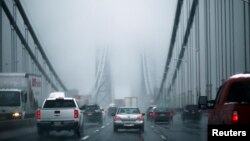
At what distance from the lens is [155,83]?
150125 mm

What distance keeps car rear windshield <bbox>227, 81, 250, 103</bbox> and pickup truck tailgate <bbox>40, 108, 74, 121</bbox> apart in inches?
573

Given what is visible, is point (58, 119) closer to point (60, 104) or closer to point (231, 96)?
point (60, 104)

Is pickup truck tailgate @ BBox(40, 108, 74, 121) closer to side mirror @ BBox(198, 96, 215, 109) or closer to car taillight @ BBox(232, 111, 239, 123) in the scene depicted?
side mirror @ BBox(198, 96, 215, 109)

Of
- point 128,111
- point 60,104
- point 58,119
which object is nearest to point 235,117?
point 58,119

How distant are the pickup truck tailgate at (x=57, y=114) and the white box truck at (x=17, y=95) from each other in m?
9.74

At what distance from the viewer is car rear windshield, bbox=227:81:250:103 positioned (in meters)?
10.4

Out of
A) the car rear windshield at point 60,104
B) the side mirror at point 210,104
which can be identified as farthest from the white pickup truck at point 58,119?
the side mirror at point 210,104

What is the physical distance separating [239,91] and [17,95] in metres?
25.6

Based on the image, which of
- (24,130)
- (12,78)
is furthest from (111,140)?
(12,78)

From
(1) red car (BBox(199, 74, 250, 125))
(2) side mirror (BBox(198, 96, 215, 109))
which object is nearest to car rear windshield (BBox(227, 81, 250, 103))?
(1) red car (BBox(199, 74, 250, 125))

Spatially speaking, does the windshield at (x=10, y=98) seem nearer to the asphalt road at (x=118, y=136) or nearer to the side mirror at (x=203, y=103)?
the asphalt road at (x=118, y=136)

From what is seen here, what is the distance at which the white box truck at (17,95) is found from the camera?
34.3 metres

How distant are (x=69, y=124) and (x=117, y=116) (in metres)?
7.00

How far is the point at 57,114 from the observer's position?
24.4 meters
